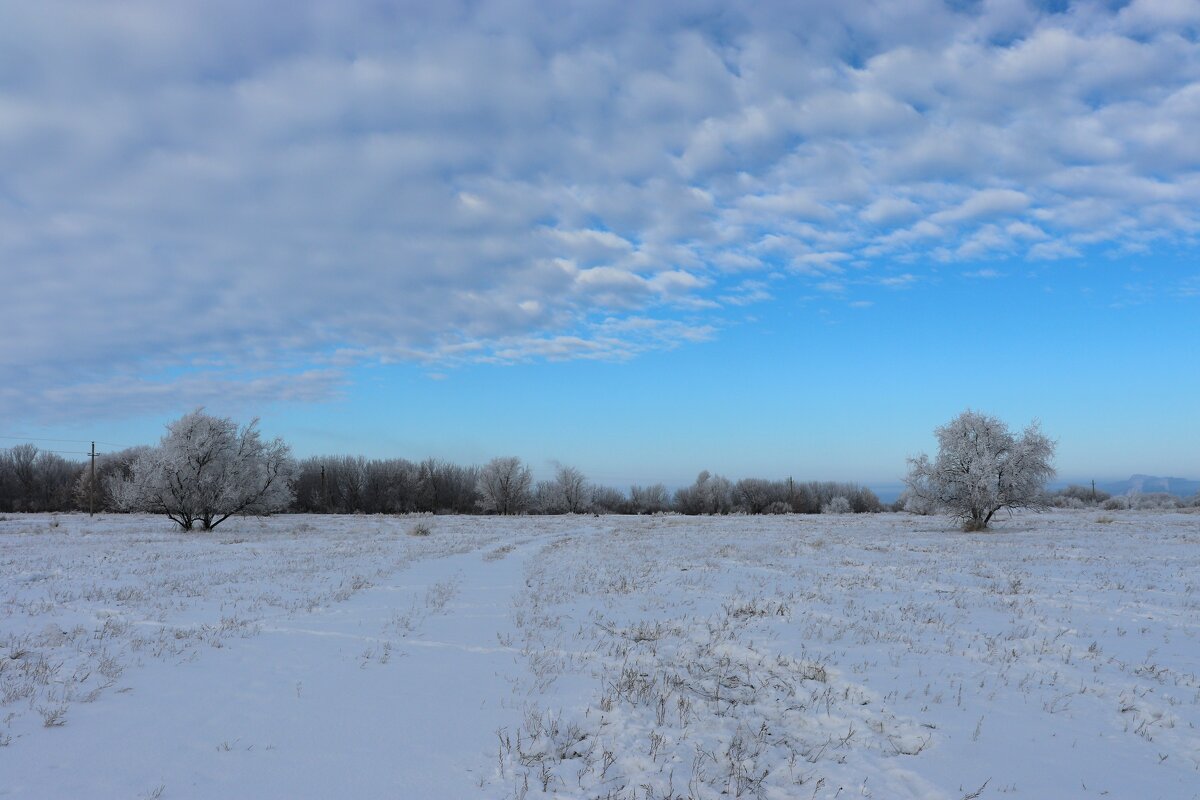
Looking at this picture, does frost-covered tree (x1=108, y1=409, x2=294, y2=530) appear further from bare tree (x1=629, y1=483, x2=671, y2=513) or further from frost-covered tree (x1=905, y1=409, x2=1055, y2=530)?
bare tree (x1=629, y1=483, x2=671, y2=513)

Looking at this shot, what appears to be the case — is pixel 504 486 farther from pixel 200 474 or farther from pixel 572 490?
pixel 200 474

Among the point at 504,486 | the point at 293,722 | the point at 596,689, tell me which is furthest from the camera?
the point at 504,486

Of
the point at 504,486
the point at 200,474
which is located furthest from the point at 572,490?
the point at 200,474

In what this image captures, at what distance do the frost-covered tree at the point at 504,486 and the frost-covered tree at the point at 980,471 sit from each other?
7141 centimetres

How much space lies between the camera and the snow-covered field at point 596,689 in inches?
239

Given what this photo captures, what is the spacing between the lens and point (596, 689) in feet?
27.6

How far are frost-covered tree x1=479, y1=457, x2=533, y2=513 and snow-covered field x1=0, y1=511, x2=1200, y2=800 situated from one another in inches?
3512

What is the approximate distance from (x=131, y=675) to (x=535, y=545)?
1027 inches

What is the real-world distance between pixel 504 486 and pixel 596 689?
327 feet

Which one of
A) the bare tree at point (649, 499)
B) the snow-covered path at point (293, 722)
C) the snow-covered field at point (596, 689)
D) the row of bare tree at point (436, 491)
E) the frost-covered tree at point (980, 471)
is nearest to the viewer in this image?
the snow-covered path at point (293, 722)

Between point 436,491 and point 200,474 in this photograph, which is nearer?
point 200,474

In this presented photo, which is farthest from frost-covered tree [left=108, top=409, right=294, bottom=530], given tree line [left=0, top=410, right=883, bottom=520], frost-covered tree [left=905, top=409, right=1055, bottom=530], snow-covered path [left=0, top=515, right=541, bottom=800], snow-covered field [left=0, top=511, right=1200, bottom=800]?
frost-covered tree [left=905, top=409, right=1055, bottom=530]

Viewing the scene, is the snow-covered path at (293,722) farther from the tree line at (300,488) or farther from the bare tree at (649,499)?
the bare tree at (649,499)

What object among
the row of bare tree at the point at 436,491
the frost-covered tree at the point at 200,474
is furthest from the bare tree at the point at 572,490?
the frost-covered tree at the point at 200,474
